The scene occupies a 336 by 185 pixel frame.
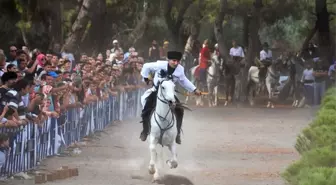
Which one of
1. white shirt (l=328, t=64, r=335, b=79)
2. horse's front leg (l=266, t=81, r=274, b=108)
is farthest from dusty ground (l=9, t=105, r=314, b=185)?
white shirt (l=328, t=64, r=335, b=79)

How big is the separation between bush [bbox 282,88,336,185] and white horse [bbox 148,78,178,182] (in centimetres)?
232

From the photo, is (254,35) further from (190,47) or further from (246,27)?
(246,27)

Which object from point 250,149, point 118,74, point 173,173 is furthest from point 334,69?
point 173,173

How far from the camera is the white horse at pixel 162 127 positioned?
57.4 feet

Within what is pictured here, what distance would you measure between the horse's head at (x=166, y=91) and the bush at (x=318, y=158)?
7.43 feet

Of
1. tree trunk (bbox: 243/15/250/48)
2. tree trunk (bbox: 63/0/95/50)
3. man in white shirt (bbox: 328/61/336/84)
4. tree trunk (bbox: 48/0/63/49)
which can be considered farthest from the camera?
tree trunk (bbox: 243/15/250/48)

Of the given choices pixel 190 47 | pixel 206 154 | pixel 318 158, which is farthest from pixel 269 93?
pixel 318 158

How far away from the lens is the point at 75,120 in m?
22.5

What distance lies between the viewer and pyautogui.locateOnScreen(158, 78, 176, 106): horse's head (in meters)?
17.0

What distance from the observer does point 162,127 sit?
58.6 ft

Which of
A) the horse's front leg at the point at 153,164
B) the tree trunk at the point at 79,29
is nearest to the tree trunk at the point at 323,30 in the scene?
the tree trunk at the point at 79,29

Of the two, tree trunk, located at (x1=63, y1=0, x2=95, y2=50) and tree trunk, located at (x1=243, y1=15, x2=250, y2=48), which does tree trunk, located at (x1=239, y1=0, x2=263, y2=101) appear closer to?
tree trunk, located at (x1=243, y1=15, x2=250, y2=48)

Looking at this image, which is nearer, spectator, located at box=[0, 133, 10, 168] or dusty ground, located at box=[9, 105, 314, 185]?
spectator, located at box=[0, 133, 10, 168]

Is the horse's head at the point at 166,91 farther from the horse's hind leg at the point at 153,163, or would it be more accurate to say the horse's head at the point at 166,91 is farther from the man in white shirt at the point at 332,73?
the man in white shirt at the point at 332,73
